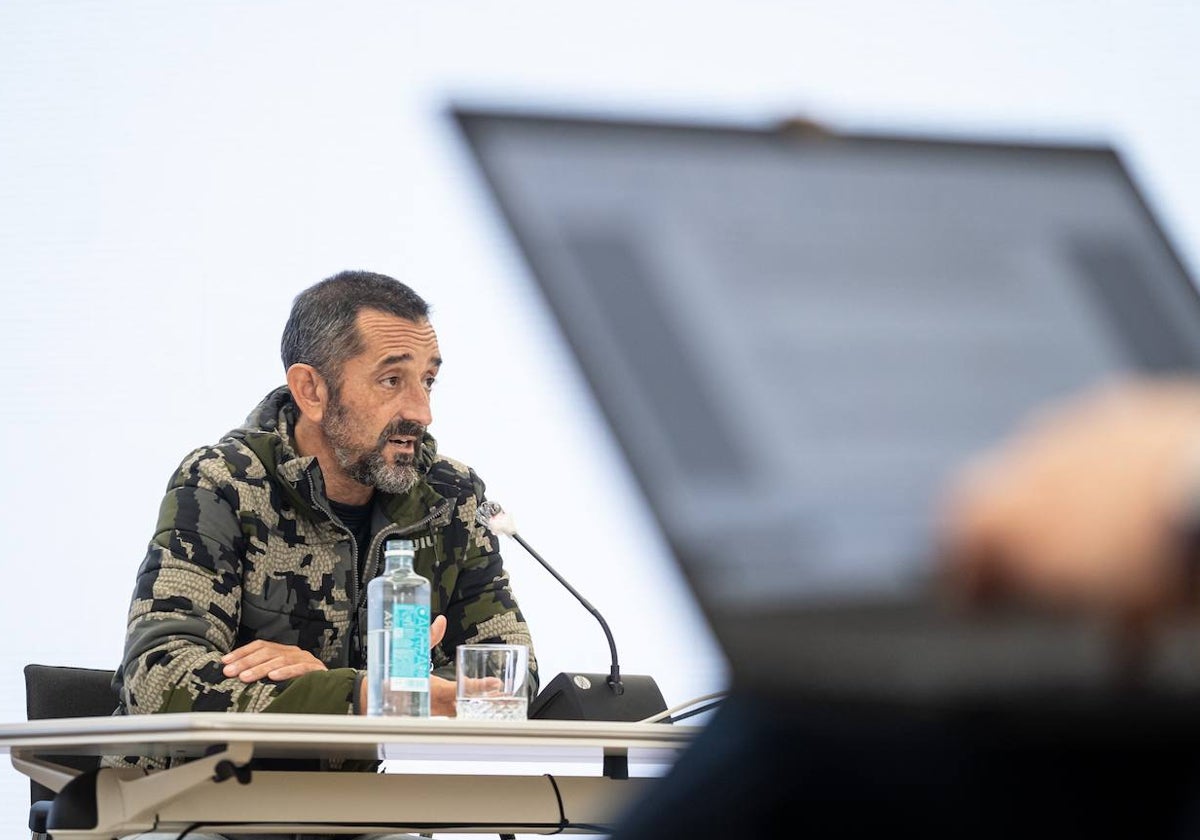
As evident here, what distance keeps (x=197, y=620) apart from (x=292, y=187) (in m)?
1.54

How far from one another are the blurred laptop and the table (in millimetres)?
1004

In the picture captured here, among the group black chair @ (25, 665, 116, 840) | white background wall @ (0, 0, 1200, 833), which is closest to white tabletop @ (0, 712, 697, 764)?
black chair @ (25, 665, 116, 840)

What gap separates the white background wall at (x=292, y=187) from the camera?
307 cm

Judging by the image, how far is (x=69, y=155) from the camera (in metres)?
3.20

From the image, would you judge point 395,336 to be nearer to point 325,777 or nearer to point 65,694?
point 65,694

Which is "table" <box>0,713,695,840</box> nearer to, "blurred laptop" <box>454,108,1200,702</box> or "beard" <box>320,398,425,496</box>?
"beard" <box>320,398,425,496</box>

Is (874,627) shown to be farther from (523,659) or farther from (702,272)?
(523,659)

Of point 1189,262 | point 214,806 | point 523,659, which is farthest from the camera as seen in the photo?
point 523,659

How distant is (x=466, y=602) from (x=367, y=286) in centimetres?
51

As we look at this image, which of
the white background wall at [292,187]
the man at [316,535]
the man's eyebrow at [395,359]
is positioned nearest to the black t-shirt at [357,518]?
the man at [316,535]

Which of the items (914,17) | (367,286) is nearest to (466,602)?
(367,286)

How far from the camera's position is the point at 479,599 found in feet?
7.57

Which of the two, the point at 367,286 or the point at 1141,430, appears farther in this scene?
the point at 367,286

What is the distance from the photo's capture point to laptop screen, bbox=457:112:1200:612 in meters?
0.39
